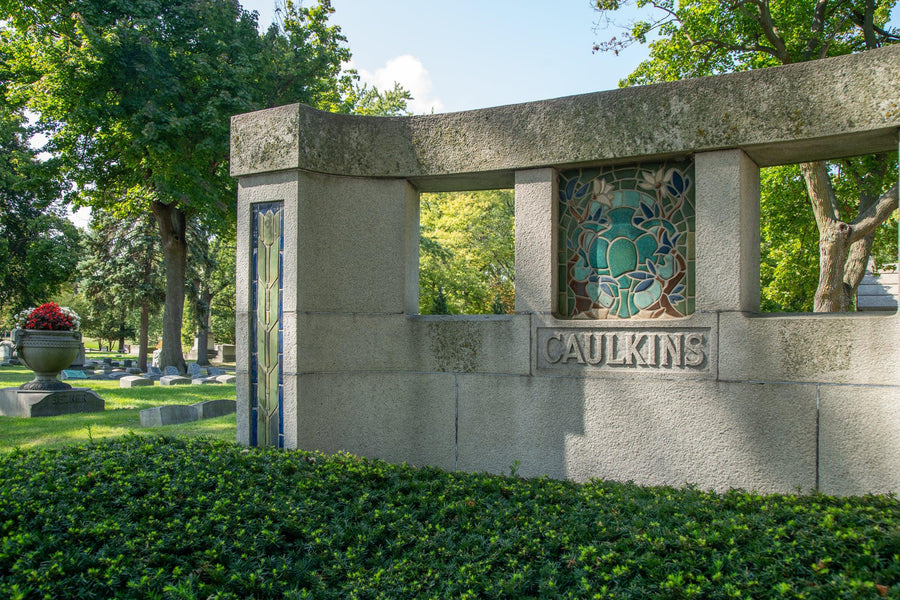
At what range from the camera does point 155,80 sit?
53.6 feet

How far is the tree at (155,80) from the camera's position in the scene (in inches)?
616

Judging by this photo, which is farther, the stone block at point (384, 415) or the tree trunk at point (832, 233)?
the tree trunk at point (832, 233)

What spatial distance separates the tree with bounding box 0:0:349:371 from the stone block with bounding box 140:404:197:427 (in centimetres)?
827

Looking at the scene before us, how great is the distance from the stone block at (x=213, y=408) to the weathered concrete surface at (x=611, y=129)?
5.91m

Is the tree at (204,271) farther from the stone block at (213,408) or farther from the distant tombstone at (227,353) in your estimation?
the stone block at (213,408)

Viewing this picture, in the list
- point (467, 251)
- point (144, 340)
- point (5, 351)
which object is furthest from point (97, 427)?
point (5, 351)

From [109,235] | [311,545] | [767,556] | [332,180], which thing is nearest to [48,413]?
[332,180]

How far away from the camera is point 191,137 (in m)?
17.0

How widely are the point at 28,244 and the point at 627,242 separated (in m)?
31.2

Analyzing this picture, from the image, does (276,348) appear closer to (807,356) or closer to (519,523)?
(519,523)

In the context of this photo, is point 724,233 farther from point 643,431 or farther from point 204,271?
point 204,271

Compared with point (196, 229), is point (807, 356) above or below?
below

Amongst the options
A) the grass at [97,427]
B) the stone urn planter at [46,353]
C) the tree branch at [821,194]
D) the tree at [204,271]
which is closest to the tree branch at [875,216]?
the tree branch at [821,194]

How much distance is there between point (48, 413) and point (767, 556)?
483 inches
